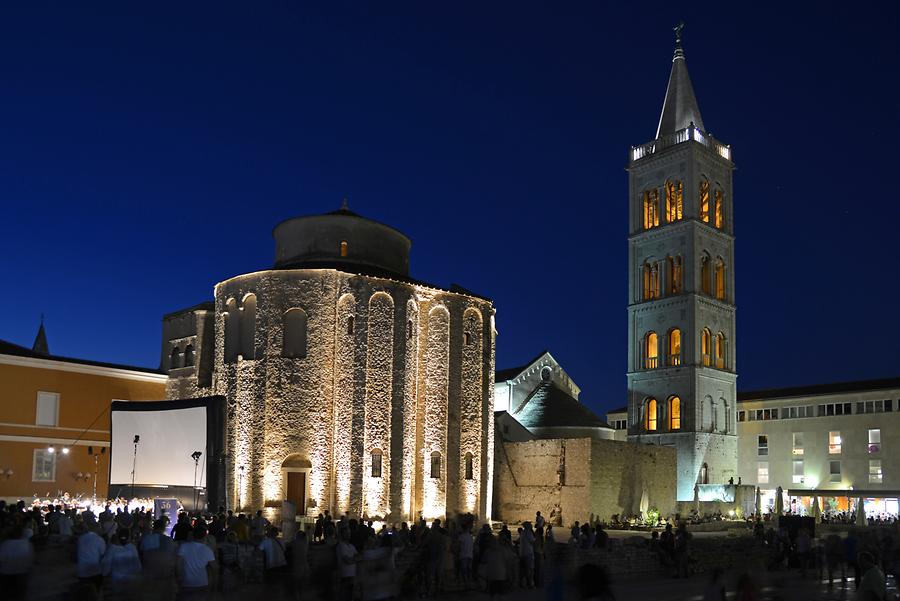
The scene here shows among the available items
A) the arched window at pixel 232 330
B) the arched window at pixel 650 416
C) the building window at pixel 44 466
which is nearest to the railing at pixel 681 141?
the arched window at pixel 650 416

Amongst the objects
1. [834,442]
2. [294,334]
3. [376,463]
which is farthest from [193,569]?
[834,442]

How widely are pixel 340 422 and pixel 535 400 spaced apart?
1940 cm

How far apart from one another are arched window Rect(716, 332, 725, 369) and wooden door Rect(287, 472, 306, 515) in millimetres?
30171

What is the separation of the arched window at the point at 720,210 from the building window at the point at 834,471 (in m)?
15.8

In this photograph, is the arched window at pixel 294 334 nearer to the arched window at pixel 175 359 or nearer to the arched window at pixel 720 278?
the arched window at pixel 175 359

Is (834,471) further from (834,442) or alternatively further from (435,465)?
(435,465)

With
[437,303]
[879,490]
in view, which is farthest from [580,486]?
[879,490]

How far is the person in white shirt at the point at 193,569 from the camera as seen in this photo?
34.5 ft

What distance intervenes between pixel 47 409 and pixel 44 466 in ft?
7.15

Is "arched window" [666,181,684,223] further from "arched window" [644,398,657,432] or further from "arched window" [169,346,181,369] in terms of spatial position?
"arched window" [169,346,181,369]

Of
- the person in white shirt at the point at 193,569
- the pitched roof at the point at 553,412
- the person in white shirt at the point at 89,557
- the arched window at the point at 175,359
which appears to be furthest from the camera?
the pitched roof at the point at 553,412

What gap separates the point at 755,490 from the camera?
5003 cm

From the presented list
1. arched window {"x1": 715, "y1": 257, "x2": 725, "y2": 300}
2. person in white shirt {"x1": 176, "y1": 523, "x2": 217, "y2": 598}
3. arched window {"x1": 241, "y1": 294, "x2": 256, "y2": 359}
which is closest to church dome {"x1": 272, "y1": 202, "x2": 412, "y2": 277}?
arched window {"x1": 241, "y1": 294, "x2": 256, "y2": 359}

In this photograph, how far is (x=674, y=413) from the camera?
53750mm
